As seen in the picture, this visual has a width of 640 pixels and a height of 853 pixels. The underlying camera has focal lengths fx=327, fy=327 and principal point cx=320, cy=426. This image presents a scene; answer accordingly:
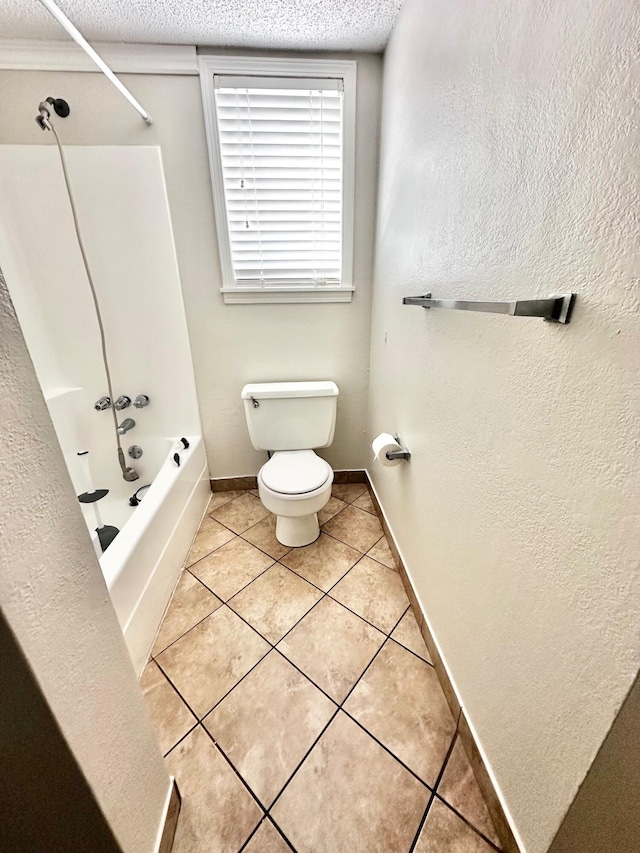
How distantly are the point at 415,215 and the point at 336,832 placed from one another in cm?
176

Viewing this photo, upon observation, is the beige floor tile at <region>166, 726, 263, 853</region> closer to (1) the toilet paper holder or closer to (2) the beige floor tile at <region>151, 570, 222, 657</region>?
(2) the beige floor tile at <region>151, 570, 222, 657</region>

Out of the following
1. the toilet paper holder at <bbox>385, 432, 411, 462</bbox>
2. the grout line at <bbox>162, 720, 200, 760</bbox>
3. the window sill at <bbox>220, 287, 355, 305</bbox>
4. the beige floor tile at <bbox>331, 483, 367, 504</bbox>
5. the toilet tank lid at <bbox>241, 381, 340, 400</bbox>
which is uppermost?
the window sill at <bbox>220, 287, 355, 305</bbox>

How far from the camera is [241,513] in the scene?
1.93 metres

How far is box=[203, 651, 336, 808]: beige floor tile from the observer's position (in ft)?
2.90

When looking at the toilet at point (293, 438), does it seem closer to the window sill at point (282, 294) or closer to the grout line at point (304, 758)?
the window sill at point (282, 294)

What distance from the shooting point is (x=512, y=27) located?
1.98 ft

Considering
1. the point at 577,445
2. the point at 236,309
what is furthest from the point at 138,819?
the point at 236,309

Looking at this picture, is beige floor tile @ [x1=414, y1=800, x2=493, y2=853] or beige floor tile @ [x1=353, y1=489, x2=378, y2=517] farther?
beige floor tile @ [x1=353, y1=489, x2=378, y2=517]

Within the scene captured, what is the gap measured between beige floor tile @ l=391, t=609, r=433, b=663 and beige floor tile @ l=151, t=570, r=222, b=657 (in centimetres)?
73

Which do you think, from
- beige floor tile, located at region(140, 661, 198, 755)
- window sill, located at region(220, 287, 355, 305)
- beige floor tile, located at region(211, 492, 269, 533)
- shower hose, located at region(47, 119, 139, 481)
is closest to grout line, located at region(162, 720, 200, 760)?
beige floor tile, located at region(140, 661, 198, 755)

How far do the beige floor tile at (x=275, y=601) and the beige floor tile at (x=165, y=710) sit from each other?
315 mm

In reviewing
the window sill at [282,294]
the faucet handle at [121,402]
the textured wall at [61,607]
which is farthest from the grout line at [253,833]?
the window sill at [282,294]

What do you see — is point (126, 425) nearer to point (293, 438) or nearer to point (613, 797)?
point (293, 438)

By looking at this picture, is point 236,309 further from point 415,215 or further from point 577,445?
point 577,445
